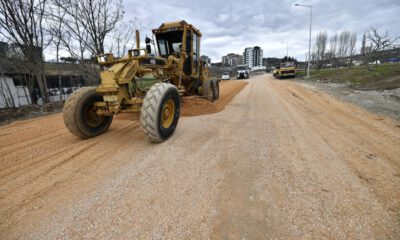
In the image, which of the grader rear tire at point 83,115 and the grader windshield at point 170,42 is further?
the grader windshield at point 170,42

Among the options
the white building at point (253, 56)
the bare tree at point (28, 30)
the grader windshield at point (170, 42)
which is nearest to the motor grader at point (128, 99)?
the grader windshield at point (170, 42)

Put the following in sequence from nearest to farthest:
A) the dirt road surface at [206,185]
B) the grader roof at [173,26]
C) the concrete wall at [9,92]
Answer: the dirt road surface at [206,185] < the grader roof at [173,26] < the concrete wall at [9,92]

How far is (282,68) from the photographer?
29328 millimetres

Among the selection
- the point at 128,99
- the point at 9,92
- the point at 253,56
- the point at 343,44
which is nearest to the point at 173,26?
the point at 128,99

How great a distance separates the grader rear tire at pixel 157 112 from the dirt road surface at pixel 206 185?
0.76 feet

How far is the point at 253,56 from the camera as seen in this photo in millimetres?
132125

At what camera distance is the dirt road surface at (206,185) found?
1.93m

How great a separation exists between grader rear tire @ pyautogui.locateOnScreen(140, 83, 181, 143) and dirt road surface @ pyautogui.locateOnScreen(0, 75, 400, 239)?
0.23 metres

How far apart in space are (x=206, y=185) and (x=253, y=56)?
141m

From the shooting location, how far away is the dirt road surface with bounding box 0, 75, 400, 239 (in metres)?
1.93

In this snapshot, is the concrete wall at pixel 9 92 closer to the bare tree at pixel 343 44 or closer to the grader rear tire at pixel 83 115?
the grader rear tire at pixel 83 115

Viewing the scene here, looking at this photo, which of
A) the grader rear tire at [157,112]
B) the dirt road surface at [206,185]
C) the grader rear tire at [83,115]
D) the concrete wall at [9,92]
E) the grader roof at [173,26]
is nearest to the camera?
the dirt road surface at [206,185]

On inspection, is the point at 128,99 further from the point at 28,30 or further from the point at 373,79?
the point at 373,79

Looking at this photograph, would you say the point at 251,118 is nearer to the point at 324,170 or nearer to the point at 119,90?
the point at 324,170
